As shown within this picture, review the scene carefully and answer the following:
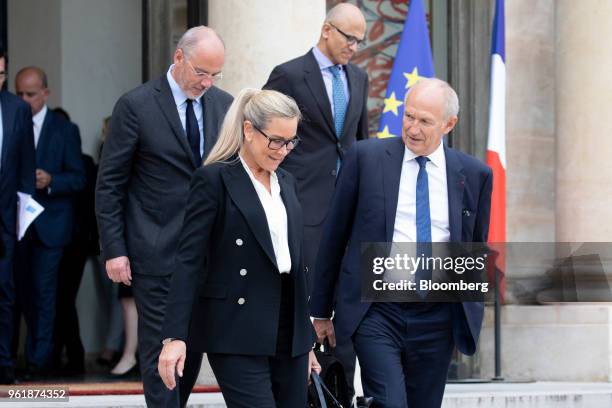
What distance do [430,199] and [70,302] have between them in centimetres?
488

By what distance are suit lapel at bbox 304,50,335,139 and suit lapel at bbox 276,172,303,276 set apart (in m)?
2.27

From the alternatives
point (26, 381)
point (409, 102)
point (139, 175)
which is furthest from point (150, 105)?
point (26, 381)

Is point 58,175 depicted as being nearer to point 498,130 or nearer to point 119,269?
point 498,130

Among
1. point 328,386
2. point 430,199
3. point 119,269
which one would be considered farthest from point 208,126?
point 328,386

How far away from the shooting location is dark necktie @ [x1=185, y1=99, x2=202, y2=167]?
24.0ft

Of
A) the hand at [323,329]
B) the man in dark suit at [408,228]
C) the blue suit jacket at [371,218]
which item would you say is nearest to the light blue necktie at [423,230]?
the man in dark suit at [408,228]

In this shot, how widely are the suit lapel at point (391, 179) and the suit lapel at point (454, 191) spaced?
0.70 ft

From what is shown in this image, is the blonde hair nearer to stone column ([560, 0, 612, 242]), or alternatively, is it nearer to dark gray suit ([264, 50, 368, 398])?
dark gray suit ([264, 50, 368, 398])

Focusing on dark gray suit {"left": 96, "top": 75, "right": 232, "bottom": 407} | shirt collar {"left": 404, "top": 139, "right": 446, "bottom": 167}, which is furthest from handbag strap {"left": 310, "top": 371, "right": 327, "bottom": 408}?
dark gray suit {"left": 96, "top": 75, "right": 232, "bottom": 407}

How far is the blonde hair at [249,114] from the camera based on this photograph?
5.62 meters

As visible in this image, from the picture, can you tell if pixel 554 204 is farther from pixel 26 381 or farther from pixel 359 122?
pixel 26 381

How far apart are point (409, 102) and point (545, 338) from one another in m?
4.88

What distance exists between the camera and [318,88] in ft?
26.9

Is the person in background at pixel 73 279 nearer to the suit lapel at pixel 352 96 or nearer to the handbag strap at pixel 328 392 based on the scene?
the suit lapel at pixel 352 96
